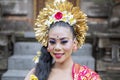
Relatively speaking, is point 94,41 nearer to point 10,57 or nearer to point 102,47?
point 102,47

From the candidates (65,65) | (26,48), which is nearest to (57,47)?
(65,65)

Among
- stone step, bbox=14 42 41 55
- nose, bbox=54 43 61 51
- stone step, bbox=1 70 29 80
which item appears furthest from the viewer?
stone step, bbox=14 42 41 55

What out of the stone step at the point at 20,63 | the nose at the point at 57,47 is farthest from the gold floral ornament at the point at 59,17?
the stone step at the point at 20,63

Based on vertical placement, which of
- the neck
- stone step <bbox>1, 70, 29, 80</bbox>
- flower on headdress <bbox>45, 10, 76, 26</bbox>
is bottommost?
stone step <bbox>1, 70, 29, 80</bbox>

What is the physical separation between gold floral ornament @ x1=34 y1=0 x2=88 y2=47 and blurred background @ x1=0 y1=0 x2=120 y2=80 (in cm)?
393

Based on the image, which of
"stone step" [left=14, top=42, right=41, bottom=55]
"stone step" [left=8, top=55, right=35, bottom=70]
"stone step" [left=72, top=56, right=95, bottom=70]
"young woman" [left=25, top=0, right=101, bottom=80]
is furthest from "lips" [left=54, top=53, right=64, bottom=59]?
"stone step" [left=14, top=42, right=41, bottom=55]

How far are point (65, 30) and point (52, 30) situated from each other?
0.08 metres

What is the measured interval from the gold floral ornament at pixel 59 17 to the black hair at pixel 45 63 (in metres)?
0.03

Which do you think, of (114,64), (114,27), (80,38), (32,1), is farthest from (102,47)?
(80,38)

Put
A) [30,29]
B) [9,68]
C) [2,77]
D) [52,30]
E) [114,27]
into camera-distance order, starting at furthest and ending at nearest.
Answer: [30,29], [114,27], [9,68], [2,77], [52,30]

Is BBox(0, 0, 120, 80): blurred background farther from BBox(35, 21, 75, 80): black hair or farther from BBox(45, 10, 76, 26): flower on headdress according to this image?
BBox(45, 10, 76, 26): flower on headdress

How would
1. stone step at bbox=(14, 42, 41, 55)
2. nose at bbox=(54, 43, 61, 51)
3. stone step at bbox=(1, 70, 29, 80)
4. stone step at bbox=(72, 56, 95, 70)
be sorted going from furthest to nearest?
stone step at bbox=(14, 42, 41, 55) → stone step at bbox=(72, 56, 95, 70) → stone step at bbox=(1, 70, 29, 80) → nose at bbox=(54, 43, 61, 51)

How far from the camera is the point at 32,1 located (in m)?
8.19

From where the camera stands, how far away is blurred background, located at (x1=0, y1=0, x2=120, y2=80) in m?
6.62
